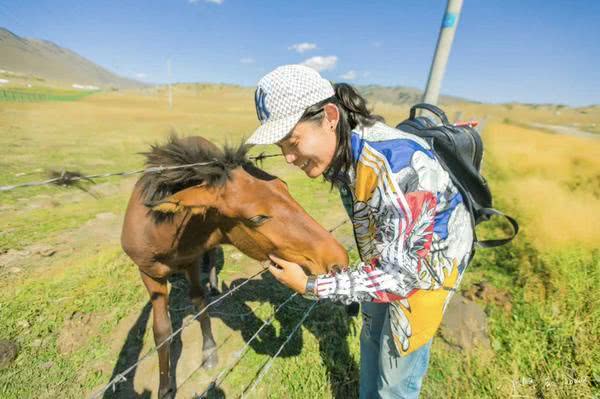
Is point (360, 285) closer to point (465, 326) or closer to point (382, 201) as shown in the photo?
point (382, 201)

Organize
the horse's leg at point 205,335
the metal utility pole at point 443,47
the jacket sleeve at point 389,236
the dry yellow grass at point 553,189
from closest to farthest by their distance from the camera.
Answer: the jacket sleeve at point 389,236 < the horse's leg at point 205,335 < the metal utility pole at point 443,47 < the dry yellow grass at point 553,189

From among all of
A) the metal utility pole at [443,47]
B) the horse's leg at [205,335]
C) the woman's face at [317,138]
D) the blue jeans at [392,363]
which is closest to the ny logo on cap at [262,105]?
the woman's face at [317,138]

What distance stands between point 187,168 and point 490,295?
429 centimetres

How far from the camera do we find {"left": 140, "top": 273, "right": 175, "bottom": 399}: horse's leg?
2592 millimetres

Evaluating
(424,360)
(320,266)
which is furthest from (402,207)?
(424,360)

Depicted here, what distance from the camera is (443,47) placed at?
11.3 ft

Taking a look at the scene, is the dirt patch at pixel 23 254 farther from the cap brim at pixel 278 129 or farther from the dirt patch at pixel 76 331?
the cap brim at pixel 278 129

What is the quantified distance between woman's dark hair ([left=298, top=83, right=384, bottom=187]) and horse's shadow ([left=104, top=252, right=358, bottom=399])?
225 cm

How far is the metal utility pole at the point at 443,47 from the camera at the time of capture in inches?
132

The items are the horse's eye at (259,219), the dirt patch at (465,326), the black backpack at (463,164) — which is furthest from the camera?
the dirt patch at (465,326)

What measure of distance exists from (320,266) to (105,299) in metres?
3.29

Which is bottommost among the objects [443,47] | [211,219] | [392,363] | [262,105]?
[392,363]

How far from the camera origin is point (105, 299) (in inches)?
144

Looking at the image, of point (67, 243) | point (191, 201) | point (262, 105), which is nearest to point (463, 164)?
point (262, 105)
